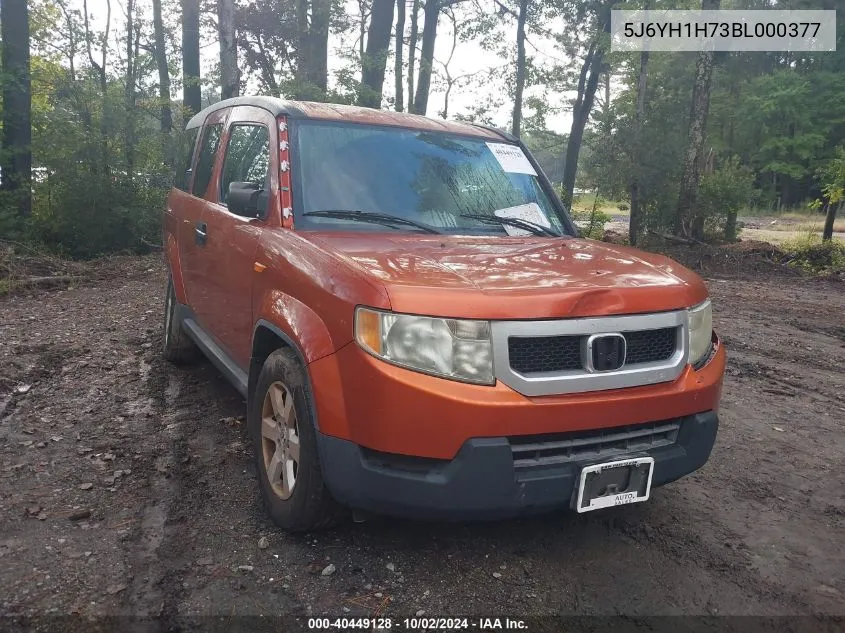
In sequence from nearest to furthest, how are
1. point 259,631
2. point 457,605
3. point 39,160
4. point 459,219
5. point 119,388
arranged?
point 259,631 → point 457,605 → point 459,219 → point 119,388 → point 39,160

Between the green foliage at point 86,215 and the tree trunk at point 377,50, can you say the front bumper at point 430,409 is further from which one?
the tree trunk at point 377,50

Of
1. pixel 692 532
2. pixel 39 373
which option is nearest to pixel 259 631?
pixel 692 532

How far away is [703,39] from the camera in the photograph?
1459 cm

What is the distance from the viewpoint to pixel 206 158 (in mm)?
4852

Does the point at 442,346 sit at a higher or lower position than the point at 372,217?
lower

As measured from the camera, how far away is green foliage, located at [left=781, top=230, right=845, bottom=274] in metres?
12.5

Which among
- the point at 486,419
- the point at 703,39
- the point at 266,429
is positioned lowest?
the point at 266,429

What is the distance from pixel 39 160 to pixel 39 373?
7984mm

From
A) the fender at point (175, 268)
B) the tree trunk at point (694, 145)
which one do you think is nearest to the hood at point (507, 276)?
the fender at point (175, 268)

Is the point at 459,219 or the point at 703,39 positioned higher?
the point at 703,39

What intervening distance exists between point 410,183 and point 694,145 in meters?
12.8

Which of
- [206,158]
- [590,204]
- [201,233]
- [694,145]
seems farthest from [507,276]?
[590,204]

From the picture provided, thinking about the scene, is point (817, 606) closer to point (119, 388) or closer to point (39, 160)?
point (119, 388)

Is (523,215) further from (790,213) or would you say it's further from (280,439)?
(790,213)
